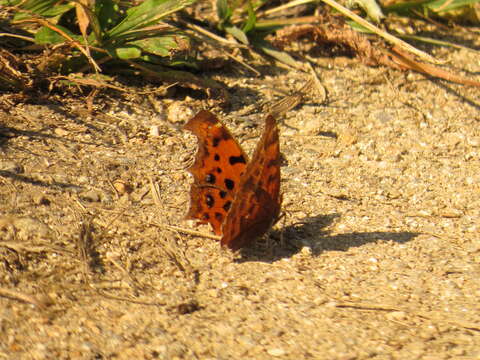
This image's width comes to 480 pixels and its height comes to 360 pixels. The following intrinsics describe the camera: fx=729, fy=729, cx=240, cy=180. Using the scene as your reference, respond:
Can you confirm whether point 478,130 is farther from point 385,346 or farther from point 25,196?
point 25,196

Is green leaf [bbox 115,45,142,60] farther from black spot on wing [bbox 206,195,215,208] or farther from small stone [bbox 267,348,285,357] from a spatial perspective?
small stone [bbox 267,348,285,357]

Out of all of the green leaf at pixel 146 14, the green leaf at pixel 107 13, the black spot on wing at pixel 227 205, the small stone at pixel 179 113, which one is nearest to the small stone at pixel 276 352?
the black spot on wing at pixel 227 205

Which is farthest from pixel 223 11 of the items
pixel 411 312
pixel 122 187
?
pixel 411 312

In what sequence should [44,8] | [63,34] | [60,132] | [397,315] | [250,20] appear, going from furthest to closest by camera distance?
[250,20], [44,8], [63,34], [60,132], [397,315]

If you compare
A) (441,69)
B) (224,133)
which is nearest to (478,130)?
(441,69)

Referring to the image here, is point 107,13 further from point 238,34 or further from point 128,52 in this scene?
point 238,34

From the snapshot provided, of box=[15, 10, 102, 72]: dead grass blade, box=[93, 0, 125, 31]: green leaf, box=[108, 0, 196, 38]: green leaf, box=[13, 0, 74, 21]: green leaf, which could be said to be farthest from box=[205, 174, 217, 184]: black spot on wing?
box=[13, 0, 74, 21]: green leaf
